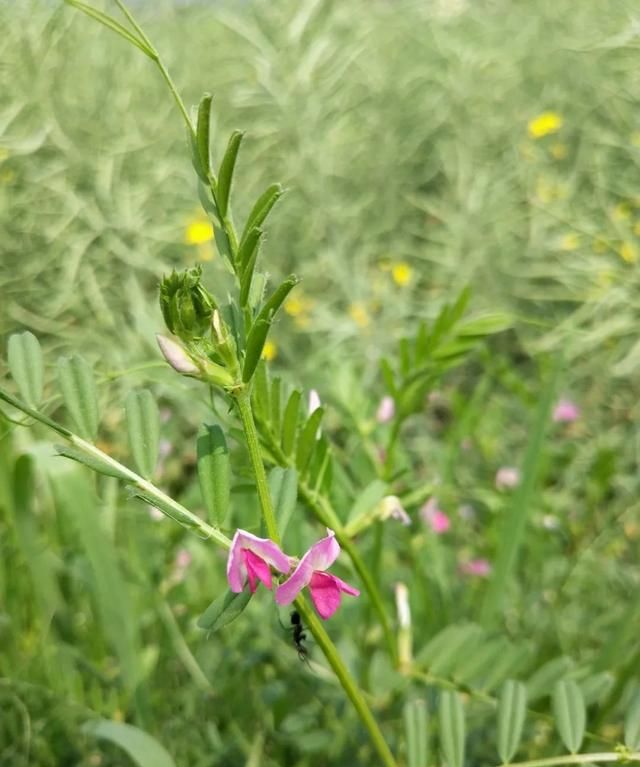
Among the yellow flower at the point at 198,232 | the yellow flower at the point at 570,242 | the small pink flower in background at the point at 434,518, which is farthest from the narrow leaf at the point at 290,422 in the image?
the yellow flower at the point at 198,232

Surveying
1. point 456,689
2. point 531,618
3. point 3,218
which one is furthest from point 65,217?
point 456,689

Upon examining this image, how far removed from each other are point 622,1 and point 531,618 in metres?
1.04

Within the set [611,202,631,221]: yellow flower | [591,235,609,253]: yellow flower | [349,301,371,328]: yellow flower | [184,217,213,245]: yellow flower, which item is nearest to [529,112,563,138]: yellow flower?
[611,202,631,221]: yellow flower

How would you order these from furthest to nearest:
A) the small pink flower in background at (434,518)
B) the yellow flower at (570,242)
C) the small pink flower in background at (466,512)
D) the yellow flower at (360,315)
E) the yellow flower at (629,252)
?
the yellow flower at (360,315)
the yellow flower at (570,242)
the yellow flower at (629,252)
the small pink flower in background at (466,512)
the small pink flower in background at (434,518)

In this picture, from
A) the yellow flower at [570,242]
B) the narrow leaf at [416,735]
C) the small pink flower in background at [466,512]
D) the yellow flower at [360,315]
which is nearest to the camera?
the narrow leaf at [416,735]

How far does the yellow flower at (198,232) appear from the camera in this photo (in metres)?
1.80

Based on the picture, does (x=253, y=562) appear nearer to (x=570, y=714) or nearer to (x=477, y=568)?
(x=570, y=714)

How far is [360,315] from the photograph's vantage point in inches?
70.4

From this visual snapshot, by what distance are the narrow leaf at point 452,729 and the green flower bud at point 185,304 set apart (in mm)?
Result: 313

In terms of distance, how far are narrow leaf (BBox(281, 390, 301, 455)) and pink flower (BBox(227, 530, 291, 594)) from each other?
0.46 feet

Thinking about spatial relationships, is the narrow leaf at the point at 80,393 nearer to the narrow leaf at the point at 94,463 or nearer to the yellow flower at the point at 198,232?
the narrow leaf at the point at 94,463

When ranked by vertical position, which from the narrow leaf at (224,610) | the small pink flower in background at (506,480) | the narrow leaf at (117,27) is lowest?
the small pink flower in background at (506,480)

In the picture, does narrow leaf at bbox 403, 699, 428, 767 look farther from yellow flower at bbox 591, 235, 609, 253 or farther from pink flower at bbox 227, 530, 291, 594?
yellow flower at bbox 591, 235, 609, 253

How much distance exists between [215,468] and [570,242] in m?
1.32
